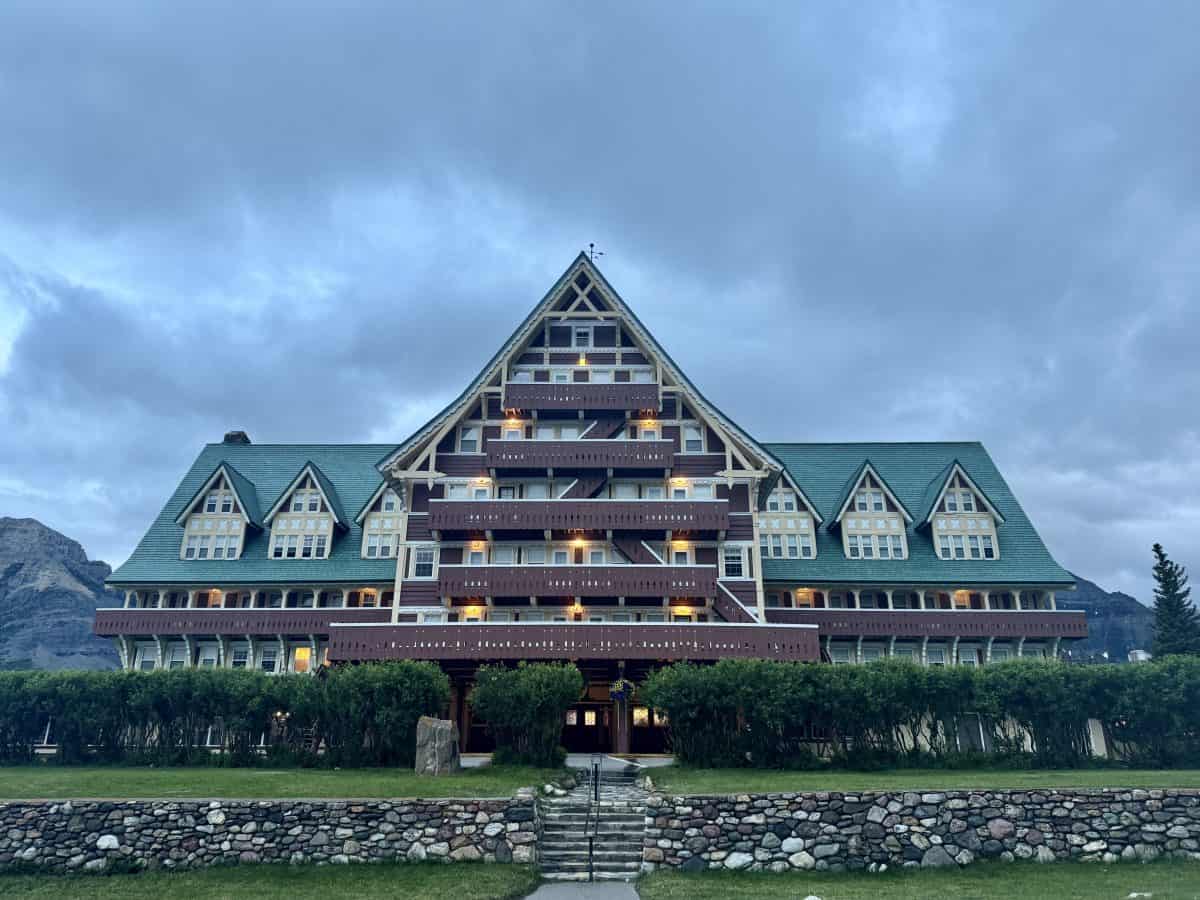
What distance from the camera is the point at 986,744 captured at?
1356 inches

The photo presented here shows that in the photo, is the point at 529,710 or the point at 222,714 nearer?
the point at 529,710

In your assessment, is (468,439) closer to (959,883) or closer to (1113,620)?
(959,883)

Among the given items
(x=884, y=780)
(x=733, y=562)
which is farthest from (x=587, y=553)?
(x=884, y=780)

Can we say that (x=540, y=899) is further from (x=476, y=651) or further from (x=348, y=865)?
(x=476, y=651)

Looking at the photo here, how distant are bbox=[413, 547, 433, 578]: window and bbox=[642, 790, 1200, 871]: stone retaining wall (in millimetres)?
26869

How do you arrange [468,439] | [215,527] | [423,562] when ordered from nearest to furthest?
1. [423,562]
2. [468,439]
3. [215,527]

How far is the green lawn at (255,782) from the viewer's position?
22.4 m

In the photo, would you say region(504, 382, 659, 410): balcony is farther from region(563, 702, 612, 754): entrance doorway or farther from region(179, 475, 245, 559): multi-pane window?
region(179, 475, 245, 559): multi-pane window

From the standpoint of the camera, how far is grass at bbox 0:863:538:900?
59.1ft

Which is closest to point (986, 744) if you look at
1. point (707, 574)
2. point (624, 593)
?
point (707, 574)

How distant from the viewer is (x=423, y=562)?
45625 mm

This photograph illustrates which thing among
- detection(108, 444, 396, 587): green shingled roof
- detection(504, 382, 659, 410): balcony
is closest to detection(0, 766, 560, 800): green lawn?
detection(108, 444, 396, 587): green shingled roof

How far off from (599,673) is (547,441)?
12887mm

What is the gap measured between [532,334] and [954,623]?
2987cm
